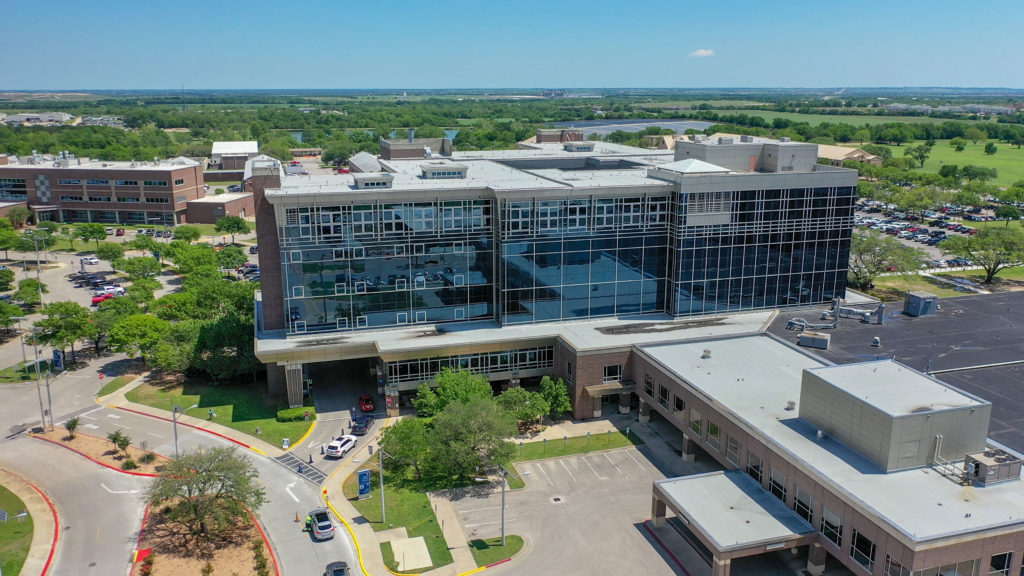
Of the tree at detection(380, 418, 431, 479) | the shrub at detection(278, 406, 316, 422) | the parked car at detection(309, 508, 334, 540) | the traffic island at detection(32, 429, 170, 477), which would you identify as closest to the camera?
the parked car at detection(309, 508, 334, 540)

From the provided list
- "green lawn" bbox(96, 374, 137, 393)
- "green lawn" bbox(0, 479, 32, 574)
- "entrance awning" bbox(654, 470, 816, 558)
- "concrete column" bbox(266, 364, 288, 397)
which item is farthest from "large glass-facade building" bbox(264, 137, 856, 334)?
"entrance awning" bbox(654, 470, 816, 558)

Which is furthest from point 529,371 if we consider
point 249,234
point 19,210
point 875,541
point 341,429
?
point 19,210

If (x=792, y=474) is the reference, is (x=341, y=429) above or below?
below

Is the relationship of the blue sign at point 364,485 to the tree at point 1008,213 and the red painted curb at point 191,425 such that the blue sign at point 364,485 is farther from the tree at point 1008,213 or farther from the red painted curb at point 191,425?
the tree at point 1008,213

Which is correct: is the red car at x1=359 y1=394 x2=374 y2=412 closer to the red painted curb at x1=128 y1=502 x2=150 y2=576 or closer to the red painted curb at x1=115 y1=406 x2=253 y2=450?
the red painted curb at x1=115 y1=406 x2=253 y2=450

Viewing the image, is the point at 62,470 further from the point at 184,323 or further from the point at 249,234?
the point at 249,234

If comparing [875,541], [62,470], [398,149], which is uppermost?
[398,149]

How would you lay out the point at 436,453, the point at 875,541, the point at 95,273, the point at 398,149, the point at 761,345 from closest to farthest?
the point at 875,541 < the point at 436,453 < the point at 761,345 < the point at 398,149 < the point at 95,273
